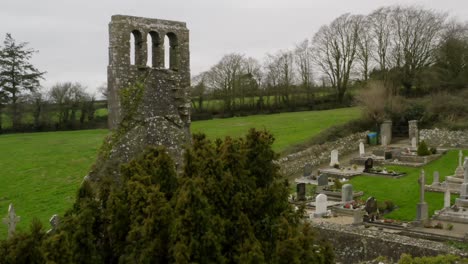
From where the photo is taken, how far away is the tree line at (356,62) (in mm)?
41562

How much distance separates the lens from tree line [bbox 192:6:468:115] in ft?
136

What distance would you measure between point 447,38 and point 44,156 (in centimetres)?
3556

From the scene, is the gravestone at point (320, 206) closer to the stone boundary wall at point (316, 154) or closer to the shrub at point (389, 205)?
the shrub at point (389, 205)

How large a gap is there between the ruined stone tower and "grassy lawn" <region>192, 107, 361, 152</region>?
66.3 feet

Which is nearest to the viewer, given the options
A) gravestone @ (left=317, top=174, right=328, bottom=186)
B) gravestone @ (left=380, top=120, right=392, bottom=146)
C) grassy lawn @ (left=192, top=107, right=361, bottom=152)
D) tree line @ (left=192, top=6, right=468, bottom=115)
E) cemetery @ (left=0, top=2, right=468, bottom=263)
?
cemetery @ (left=0, top=2, right=468, bottom=263)

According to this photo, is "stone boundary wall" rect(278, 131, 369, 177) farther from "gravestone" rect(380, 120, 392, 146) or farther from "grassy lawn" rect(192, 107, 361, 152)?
"grassy lawn" rect(192, 107, 361, 152)

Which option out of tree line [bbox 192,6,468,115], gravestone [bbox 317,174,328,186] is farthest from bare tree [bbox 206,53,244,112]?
gravestone [bbox 317,174,328,186]

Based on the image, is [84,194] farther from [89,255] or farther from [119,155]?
[119,155]

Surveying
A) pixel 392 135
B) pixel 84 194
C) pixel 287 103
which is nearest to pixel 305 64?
pixel 287 103

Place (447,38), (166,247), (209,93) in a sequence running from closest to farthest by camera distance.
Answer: (166,247), (447,38), (209,93)

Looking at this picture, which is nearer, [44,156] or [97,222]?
[97,222]

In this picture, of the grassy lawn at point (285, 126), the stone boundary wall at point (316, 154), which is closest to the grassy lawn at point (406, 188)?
the stone boundary wall at point (316, 154)

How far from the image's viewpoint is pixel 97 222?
20.7 ft

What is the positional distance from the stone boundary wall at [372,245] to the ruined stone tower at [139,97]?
6.95 metres
